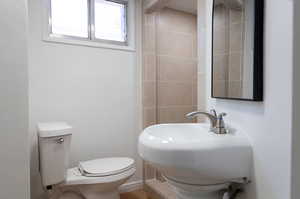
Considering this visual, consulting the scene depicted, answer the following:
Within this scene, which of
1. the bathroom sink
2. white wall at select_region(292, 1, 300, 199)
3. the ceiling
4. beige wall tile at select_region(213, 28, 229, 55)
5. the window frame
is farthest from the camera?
the ceiling

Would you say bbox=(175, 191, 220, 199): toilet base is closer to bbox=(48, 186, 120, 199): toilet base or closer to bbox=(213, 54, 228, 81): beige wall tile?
bbox=(213, 54, 228, 81): beige wall tile

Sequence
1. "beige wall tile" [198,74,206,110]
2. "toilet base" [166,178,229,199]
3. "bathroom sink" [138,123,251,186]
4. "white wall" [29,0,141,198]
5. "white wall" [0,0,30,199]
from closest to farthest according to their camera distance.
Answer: "bathroom sink" [138,123,251,186]
"toilet base" [166,178,229,199]
"white wall" [0,0,30,199]
"beige wall tile" [198,74,206,110]
"white wall" [29,0,141,198]

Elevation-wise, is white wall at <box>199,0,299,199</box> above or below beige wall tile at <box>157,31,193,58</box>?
below

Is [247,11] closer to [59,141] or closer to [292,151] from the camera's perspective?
[292,151]

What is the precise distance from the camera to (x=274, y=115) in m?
0.78

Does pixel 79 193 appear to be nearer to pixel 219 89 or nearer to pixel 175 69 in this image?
pixel 219 89

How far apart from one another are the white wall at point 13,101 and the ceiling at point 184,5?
1.41 m

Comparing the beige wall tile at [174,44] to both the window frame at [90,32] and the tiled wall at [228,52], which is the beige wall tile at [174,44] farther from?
the tiled wall at [228,52]

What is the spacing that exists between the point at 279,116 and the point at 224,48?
0.49 metres

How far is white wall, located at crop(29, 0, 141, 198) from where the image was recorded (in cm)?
168

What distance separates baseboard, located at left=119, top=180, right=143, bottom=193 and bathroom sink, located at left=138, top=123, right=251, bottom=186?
1.29m

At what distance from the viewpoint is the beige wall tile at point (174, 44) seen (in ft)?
7.13

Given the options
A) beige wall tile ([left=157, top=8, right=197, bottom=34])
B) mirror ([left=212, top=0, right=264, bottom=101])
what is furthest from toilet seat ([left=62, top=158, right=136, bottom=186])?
beige wall tile ([left=157, top=8, right=197, bottom=34])

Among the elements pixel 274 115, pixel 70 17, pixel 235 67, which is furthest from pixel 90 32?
pixel 274 115
